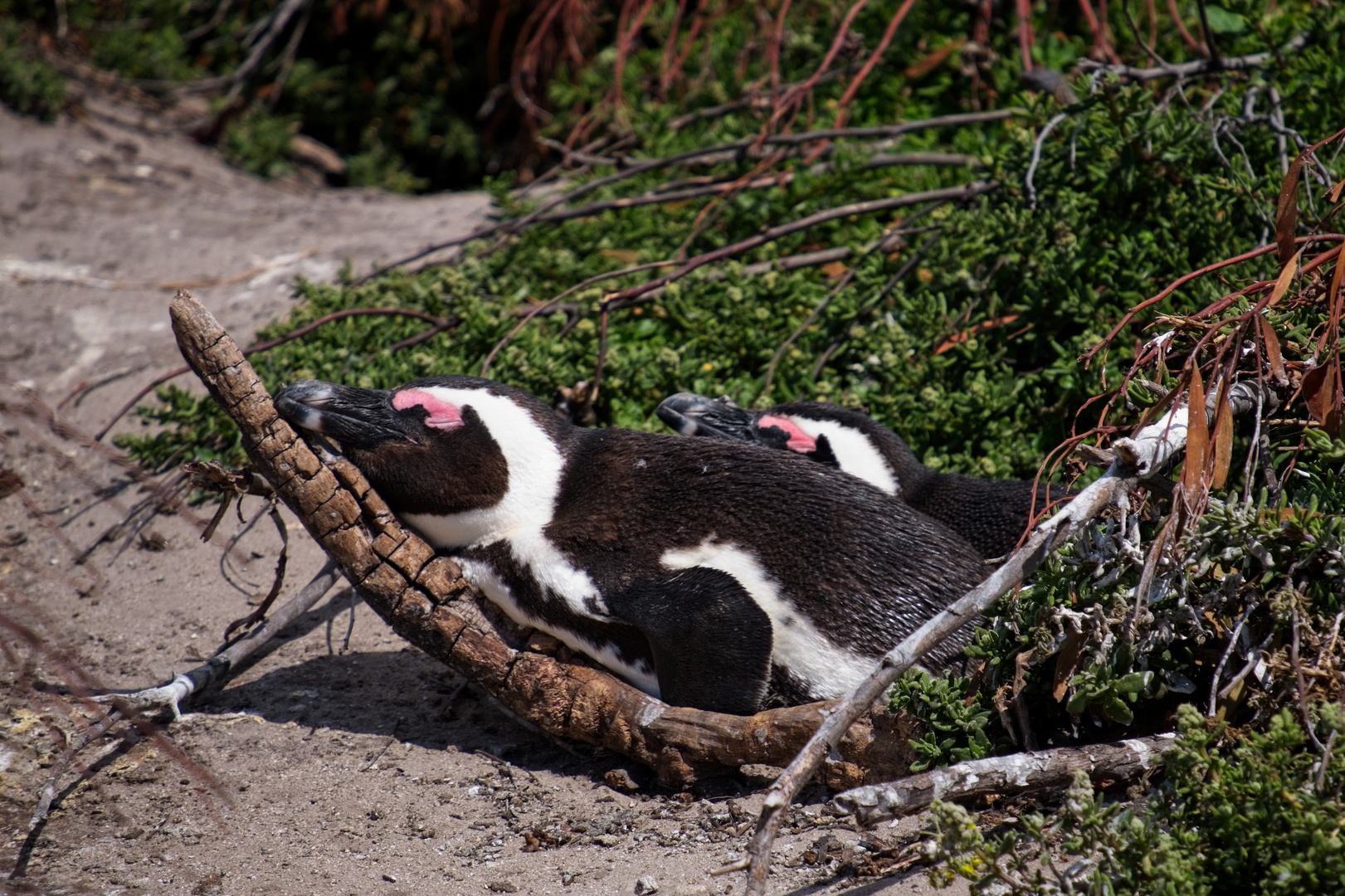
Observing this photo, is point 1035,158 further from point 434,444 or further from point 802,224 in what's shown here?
point 434,444

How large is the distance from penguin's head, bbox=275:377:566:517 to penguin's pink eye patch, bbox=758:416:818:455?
772mm

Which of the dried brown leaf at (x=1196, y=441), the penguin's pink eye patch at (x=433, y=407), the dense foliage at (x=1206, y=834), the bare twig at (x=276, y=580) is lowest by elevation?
the bare twig at (x=276, y=580)

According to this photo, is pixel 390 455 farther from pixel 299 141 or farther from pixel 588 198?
pixel 299 141

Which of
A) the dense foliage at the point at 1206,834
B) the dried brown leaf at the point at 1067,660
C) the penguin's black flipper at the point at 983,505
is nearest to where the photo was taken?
the dense foliage at the point at 1206,834

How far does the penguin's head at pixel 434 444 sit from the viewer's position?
294 centimetres

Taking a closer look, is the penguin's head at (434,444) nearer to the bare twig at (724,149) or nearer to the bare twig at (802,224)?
the bare twig at (802,224)

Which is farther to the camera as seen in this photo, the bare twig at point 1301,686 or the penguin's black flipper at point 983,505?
the penguin's black flipper at point 983,505

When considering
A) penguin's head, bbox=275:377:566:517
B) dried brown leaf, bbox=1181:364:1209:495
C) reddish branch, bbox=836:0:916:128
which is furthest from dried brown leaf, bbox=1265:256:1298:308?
reddish branch, bbox=836:0:916:128

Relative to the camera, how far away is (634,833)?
240cm

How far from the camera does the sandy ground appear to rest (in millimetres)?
2225

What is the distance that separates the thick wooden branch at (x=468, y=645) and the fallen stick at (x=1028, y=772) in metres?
0.25

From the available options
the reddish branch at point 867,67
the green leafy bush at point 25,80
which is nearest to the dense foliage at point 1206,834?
the reddish branch at point 867,67

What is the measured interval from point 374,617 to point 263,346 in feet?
4.16

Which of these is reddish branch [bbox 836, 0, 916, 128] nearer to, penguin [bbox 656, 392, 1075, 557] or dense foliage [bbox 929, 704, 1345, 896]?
penguin [bbox 656, 392, 1075, 557]
